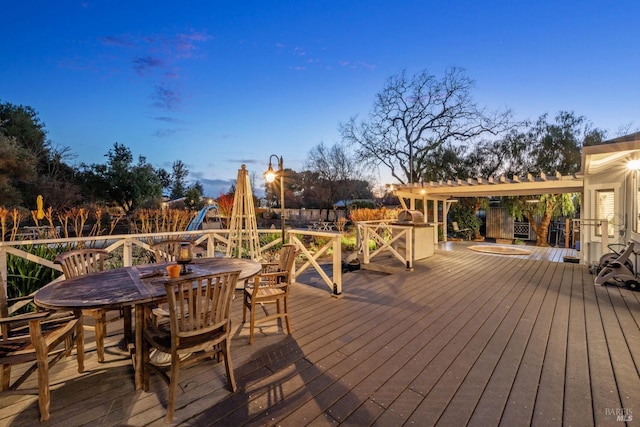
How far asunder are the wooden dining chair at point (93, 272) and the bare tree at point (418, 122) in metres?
15.8

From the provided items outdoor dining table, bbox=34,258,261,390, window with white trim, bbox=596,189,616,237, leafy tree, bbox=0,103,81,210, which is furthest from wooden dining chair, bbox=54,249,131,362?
leafy tree, bbox=0,103,81,210

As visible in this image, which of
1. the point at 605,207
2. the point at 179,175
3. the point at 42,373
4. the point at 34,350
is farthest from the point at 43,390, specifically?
the point at 179,175

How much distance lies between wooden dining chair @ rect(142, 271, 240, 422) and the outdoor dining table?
0.09m

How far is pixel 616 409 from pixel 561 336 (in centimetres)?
125

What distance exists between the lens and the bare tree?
16500 mm

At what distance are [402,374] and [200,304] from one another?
1644 mm

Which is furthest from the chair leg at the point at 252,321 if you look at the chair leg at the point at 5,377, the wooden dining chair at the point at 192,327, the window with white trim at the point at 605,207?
the window with white trim at the point at 605,207

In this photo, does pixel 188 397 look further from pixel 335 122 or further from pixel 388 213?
pixel 335 122

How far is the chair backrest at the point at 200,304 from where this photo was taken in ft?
6.01

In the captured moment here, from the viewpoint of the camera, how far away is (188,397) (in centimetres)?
194

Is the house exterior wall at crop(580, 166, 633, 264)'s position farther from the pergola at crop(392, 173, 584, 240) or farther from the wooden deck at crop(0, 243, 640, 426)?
the wooden deck at crop(0, 243, 640, 426)

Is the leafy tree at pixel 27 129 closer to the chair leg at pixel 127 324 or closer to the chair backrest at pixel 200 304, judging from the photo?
the chair leg at pixel 127 324

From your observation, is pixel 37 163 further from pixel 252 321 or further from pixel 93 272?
pixel 252 321

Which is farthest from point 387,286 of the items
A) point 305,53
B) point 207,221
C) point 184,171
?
point 184,171
